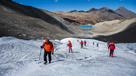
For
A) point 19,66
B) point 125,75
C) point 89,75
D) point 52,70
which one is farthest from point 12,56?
point 125,75

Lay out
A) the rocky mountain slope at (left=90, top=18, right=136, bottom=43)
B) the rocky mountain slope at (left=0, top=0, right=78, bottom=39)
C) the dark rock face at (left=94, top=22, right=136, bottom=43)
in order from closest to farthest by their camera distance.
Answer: the rocky mountain slope at (left=0, top=0, right=78, bottom=39) → the dark rock face at (left=94, top=22, right=136, bottom=43) → the rocky mountain slope at (left=90, top=18, right=136, bottom=43)

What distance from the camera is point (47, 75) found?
466 centimetres

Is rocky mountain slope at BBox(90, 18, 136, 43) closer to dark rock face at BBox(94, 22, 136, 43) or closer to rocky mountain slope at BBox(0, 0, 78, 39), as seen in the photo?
dark rock face at BBox(94, 22, 136, 43)

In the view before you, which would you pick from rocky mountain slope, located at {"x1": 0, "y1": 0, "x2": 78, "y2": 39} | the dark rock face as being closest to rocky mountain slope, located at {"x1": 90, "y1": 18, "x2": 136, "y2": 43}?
the dark rock face

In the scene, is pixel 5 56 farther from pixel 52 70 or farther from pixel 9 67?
pixel 52 70

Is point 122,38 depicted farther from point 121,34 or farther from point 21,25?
point 21,25

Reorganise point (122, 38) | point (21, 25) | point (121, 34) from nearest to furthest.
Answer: point (21, 25) < point (122, 38) < point (121, 34)

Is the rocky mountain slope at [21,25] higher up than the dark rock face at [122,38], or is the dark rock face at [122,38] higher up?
the rocky mountain slope at [21,25]

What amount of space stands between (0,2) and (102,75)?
1806 inches

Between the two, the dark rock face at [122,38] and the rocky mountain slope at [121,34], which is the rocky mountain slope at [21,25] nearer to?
the dark rock face at [122,38]

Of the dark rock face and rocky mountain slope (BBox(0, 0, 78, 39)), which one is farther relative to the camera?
the dark rock face

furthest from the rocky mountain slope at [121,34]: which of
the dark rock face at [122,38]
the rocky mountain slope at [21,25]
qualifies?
the rocky mountain slope at [21,25]

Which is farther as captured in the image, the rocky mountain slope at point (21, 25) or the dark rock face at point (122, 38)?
the dark rock face at point (122, 38)

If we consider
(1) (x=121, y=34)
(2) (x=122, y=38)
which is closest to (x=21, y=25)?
(2) (x=122, y=38)
